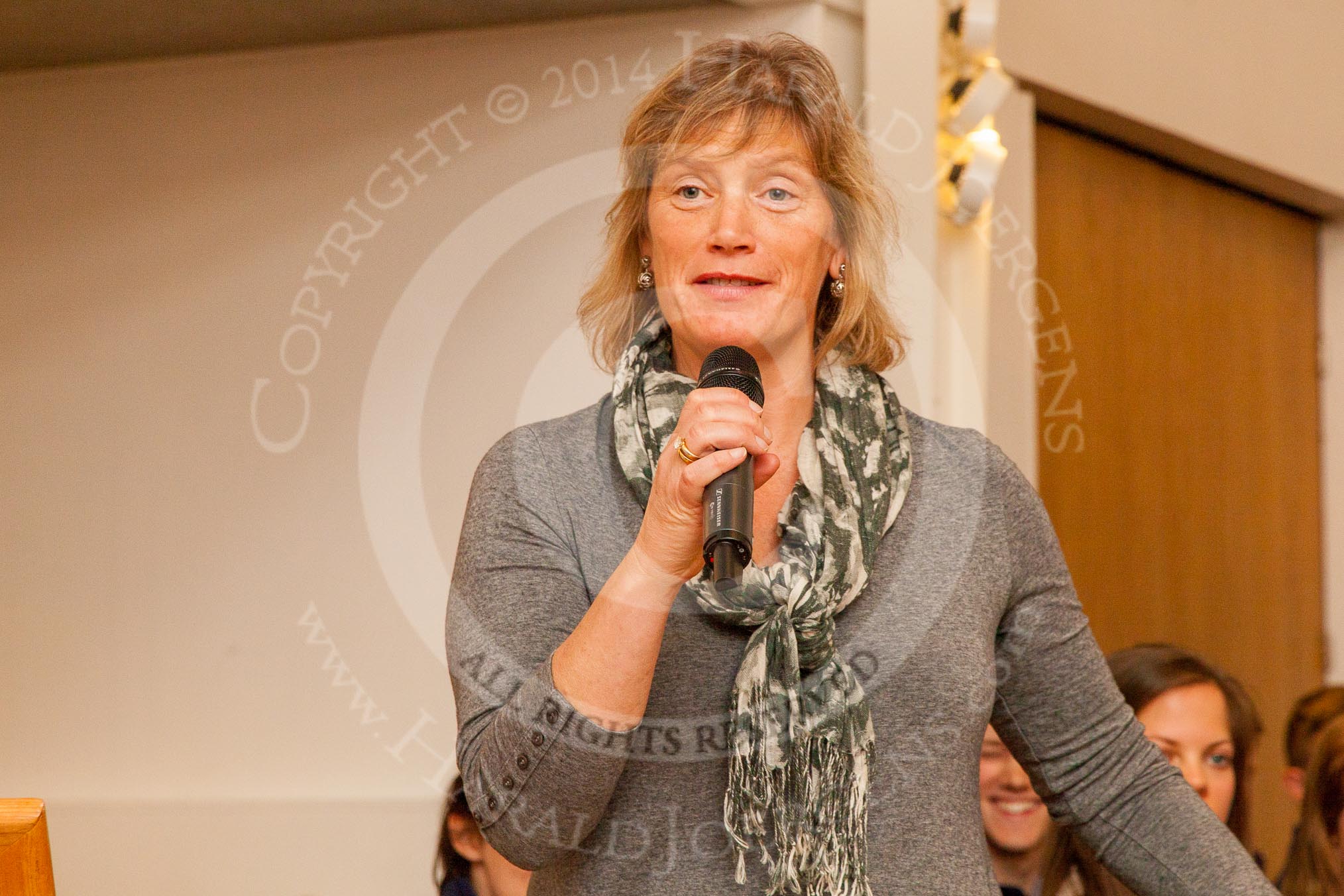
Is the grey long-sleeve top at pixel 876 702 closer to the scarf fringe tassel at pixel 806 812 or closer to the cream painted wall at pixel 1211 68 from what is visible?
the scarf fringe tassel at pixel 806 812

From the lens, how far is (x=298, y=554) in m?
2.31

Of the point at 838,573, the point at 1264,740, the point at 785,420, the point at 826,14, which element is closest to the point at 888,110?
the point at 826,14

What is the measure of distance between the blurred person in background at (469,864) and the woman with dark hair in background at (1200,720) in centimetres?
100

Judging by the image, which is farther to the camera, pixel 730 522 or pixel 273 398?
pixel 273 398

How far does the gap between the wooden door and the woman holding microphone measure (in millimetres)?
1647

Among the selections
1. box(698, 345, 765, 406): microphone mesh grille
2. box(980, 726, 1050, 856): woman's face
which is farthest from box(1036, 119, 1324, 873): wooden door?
box(698, 345, 765, 406): microphone mesh grille

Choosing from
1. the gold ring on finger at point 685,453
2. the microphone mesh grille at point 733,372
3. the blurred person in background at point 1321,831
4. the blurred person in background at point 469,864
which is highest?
the microphone mesh grille at point 733,372

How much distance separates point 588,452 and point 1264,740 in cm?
302

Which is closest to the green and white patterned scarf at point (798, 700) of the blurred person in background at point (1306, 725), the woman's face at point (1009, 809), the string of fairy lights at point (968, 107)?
the woman's face at point (1009, 809)

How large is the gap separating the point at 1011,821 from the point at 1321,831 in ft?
1.70

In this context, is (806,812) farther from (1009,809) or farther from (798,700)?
(1009,809)

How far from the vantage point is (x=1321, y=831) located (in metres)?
2.06

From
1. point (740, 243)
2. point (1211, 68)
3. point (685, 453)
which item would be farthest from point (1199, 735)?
point (1211, 68)

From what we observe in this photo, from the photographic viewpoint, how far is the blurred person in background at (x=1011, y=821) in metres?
2.02
